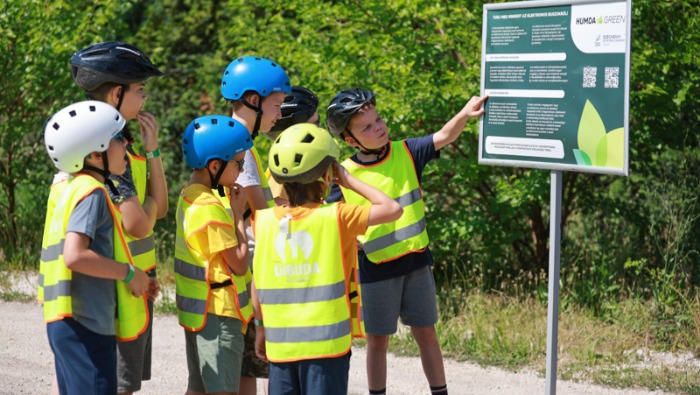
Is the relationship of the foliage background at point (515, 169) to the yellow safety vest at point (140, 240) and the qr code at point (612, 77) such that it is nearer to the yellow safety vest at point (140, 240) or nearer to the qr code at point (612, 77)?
the qr code at point (612, 77)

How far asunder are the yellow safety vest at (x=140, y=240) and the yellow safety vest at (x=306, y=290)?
73cm

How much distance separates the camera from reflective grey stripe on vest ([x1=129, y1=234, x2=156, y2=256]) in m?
4.32

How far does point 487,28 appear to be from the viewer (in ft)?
15.7

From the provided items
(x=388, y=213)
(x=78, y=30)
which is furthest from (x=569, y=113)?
(x=78, y=30)

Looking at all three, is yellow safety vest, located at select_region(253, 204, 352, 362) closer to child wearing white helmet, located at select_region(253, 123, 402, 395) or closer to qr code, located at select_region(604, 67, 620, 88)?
child wearing white helmet, located at select_region(253, 123, 402, 395)

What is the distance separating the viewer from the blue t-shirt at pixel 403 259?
505 centimetres

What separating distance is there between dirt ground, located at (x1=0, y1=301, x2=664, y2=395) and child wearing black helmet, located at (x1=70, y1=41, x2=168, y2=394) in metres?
2.05

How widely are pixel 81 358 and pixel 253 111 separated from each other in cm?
165

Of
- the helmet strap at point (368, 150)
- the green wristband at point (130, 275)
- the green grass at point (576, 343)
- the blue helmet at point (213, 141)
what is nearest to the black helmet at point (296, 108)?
the helmet strap at point (368, 150)

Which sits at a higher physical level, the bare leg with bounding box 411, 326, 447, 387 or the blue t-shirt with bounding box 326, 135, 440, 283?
the blue t-shirt with bounding box 326, 135, 440, 283

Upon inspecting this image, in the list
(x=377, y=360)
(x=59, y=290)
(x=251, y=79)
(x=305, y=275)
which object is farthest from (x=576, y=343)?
(x=59, y=290)

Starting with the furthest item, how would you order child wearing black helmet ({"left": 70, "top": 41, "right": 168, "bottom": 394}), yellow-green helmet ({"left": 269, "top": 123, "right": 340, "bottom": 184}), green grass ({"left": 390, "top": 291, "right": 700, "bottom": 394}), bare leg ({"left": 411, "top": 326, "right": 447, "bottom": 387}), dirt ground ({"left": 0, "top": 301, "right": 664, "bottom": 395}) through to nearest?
green grass ({"left": 390, "top": 291, "right": 700, "bottom": 394})
dirt ground ({"left": 0, "top": 301, "right": 664, "bottom": 395})
bare leg ({"left": 411, "top": 326, "right": 447, "bottom": 387})
child wearing black helmet ({"left": 70, "top": 41, "right": 168, "bottom": 394})
yellow-green helmet ({"left": 269, "top": 123, "right": 340, "bottom": 184})

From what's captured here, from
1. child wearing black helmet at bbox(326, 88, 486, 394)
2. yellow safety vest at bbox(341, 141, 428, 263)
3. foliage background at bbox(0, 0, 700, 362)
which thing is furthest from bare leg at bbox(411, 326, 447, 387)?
foliage background at bbox(0, 0, 700, 362)

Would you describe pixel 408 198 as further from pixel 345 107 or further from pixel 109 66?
pixel 109 66
